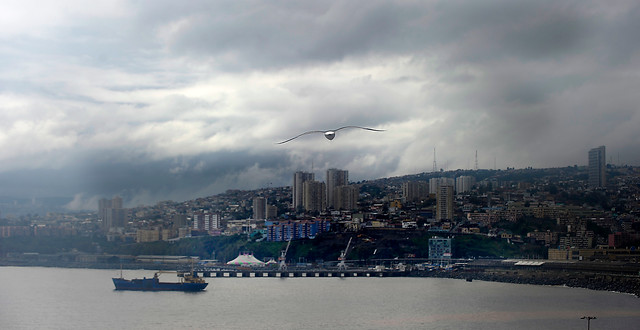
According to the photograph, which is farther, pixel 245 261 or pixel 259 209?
pixel 259 209

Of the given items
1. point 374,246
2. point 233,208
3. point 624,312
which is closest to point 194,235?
point 233,208

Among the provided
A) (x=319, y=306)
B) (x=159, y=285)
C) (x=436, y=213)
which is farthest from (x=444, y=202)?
(x=319, y=306)

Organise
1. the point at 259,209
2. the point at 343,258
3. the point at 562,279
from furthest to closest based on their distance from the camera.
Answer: the point at 259,209 < the point at 343,258 < the point at 562,279

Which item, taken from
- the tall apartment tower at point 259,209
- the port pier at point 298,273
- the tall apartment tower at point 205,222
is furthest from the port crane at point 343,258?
the tall apartment tower at point 205,222

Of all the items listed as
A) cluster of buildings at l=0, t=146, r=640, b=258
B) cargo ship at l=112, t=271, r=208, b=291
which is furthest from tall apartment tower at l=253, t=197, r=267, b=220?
cargo ship at l=112, t=271, r=208, b=291

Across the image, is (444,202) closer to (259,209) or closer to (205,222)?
(259,209)

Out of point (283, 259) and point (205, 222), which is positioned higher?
point (205, 222)

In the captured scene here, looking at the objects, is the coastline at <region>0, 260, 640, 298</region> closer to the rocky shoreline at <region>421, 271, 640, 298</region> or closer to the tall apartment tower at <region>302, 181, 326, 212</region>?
the rocky shoreline at <region>421, 271, 640, 298</region>
